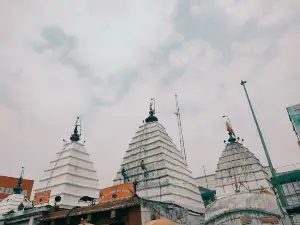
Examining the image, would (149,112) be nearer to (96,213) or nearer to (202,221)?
(202,221)

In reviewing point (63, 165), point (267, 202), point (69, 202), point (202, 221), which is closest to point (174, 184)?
point (202, 221)

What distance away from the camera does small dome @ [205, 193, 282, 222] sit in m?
18.8

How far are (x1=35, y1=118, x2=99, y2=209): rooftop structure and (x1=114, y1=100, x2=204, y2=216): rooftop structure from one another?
17.0 ft

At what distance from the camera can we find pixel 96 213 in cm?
1823

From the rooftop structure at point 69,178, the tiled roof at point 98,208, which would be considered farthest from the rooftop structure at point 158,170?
the tiled roof at point 98,208

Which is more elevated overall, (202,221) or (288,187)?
(288,187)

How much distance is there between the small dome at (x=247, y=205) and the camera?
18844mm

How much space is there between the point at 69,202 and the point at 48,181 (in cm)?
545

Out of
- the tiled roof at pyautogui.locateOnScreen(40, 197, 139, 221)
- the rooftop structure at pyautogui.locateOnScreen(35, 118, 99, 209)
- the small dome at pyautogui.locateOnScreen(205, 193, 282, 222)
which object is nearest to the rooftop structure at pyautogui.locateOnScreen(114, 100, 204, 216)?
the rooftop structure at pyautogui.locateOnScreen(35, 118, 99, 209)

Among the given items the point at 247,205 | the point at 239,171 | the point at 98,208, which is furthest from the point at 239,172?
the point at 98,208

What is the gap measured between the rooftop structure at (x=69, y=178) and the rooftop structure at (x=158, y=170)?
17.0ft

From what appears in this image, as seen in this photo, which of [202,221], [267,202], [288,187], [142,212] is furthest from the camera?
[288,187]

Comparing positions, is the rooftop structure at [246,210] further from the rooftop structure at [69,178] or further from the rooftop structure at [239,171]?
the rooftop structure at [69,178]

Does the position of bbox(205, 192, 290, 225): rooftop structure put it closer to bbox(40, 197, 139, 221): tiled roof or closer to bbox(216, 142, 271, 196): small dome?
bbox(40, 197, 139, 221): tiled roof
